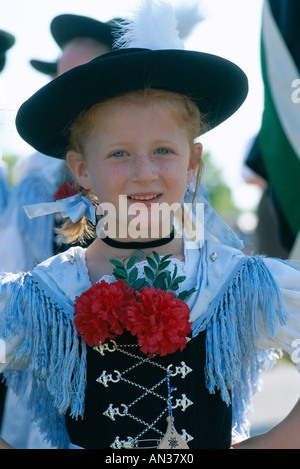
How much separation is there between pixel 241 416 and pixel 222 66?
1135 mm

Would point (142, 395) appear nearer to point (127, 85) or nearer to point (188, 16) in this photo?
point (127, 85)

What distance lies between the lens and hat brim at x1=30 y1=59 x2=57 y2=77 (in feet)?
12.5

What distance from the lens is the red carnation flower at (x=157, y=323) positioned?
1.66m

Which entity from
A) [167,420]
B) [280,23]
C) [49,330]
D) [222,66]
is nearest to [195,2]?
Answer: [222,66]

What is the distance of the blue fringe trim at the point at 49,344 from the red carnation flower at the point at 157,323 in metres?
0.23

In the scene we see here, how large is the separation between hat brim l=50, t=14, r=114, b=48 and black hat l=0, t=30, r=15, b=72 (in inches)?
15.8

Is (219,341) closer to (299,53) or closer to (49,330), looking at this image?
(49,330)

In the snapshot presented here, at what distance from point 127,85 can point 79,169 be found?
0.37 metres

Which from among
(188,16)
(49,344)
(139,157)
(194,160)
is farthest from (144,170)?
(188,16)

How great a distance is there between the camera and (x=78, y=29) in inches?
119

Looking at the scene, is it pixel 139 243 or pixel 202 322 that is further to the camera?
pixel 139 243

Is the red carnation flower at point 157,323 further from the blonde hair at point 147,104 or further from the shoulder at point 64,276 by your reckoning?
the blonde hair at point 147,104

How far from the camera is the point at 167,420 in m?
1.76

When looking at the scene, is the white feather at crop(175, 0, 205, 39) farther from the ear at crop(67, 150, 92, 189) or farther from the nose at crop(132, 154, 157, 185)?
the nose at crop(132, 154, 157, 185)
